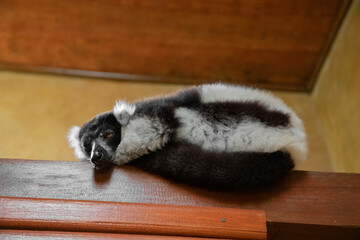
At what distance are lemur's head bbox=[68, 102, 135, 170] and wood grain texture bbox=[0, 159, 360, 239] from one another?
85 mm

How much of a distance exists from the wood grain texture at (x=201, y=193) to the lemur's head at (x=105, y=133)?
85 millimetres

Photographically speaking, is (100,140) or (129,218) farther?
(100,140)

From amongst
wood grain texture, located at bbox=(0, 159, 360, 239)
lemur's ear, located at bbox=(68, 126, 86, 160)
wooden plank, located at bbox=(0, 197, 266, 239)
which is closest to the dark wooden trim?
lemur's ear, located at bbox=(68, 126, 86, 160)

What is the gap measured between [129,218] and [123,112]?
0.49m

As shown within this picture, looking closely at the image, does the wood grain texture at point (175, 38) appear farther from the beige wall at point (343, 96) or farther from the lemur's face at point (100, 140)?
the lemur's face at point (100, 140)

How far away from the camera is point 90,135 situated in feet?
5.61

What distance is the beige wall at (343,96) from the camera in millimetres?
2697

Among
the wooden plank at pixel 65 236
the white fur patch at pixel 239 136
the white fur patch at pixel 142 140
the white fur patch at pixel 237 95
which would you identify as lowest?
the wooden plank at pixel 65 236

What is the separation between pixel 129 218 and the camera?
133 centimetres

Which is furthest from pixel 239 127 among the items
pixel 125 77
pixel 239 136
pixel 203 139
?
pixel 125 77

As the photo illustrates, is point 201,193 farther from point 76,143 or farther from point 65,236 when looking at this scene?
point 76,143

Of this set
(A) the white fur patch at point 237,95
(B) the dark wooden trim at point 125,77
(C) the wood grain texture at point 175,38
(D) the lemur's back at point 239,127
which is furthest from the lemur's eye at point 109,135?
(B) the dark wooden trim at point 125,77

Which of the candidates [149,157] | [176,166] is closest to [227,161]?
[176,166]

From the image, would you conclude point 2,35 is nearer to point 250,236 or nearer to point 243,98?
point 243,98
